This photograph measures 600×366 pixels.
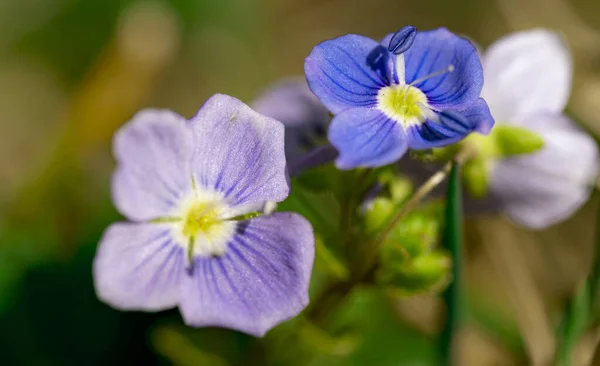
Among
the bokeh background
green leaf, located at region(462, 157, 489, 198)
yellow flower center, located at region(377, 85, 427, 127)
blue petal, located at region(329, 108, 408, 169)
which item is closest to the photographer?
blue petal, located at region(329, 108, 408, 169)

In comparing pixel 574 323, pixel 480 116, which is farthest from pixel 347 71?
pixel 574 323

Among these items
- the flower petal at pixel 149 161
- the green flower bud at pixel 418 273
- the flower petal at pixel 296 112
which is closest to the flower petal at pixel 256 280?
the flower petal at pixel 149 161

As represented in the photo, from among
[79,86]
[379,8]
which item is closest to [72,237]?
[79,86]

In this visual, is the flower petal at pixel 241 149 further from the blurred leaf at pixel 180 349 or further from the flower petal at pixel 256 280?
the blurred leaf at pixel 180 349

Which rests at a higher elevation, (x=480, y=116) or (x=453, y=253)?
(x=480, y=116)

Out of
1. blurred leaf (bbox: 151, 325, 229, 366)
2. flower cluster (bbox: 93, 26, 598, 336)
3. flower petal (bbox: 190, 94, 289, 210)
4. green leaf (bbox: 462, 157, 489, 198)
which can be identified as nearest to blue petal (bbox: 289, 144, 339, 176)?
flower cluster (bbox: 93, 26, 598, 336)

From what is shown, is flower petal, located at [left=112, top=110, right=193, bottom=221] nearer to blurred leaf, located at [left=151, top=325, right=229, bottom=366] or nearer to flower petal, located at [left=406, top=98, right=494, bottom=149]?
flower petal, located at [left=406, top=98, right=494, bottom=149]

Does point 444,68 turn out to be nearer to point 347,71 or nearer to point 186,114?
point 347,71
